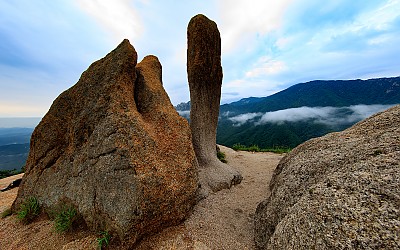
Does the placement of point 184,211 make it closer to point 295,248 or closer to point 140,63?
point 295,248

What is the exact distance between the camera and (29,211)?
6770 mm

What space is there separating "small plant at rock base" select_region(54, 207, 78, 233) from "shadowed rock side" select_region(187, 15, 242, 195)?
4.94m

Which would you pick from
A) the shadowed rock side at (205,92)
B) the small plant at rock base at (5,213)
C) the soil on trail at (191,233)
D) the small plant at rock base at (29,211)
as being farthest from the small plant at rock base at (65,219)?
the shadowed rock side at (205,92)

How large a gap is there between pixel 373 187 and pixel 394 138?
1.98 m

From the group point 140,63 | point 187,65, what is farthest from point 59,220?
point 187,65

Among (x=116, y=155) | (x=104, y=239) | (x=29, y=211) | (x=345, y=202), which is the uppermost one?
(x=116, y=155)

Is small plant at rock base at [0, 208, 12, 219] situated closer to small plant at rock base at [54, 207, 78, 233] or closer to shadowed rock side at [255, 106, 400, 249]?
small plant at rock base at [54, 207, 78, 233]

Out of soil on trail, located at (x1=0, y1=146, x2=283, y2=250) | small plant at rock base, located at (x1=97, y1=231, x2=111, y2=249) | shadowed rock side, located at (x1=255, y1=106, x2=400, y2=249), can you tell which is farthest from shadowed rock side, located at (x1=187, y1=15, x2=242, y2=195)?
small plant at rock base, located at (x1=97, y1=231, x2=111, y2=249)

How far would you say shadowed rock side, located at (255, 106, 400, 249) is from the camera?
8.94 feet

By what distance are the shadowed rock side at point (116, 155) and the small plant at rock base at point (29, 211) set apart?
8.2 inches

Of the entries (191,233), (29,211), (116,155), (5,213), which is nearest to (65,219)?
(29,211)

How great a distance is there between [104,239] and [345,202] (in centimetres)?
545

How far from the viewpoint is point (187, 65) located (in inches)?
409

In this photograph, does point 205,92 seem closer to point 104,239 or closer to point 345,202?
point 104,239
